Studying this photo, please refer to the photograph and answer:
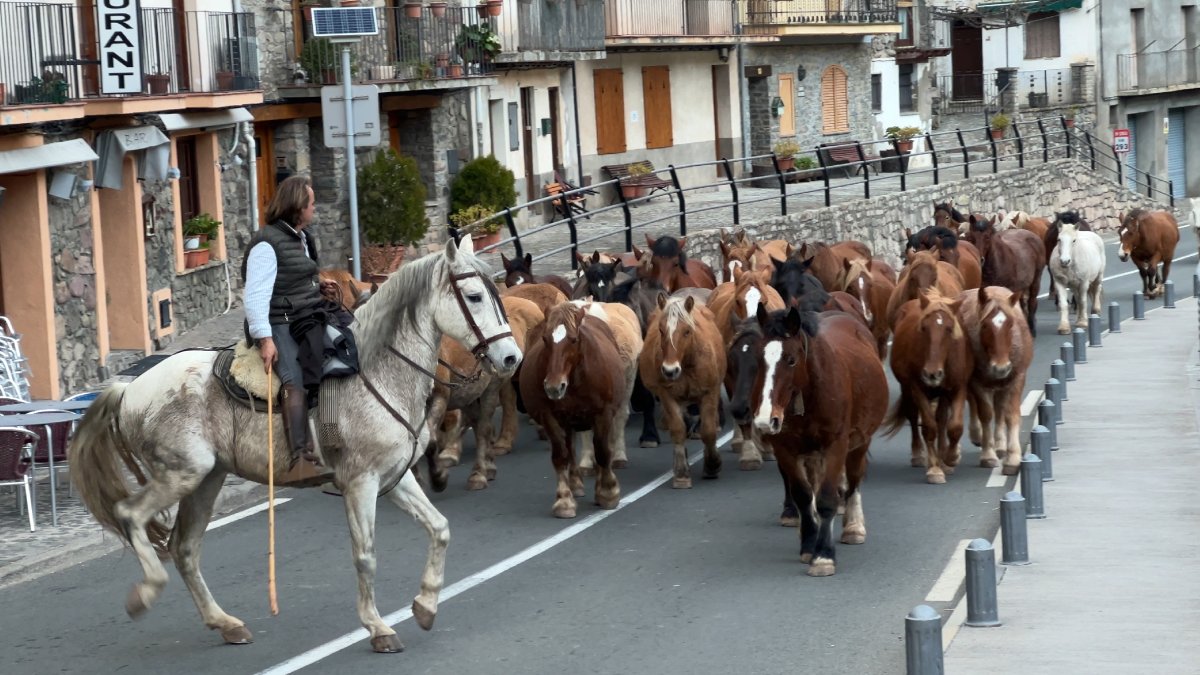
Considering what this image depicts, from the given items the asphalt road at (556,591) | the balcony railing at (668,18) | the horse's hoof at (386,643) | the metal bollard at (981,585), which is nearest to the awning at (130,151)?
the asphalt road at (556,591)

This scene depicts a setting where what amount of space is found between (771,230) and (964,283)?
8.49 metres

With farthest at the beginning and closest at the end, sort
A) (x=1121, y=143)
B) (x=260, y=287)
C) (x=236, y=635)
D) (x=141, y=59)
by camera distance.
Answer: (x=1121, y=143)
(x=141, y=59)
(x=236, y=635)
(x=260, y=287)

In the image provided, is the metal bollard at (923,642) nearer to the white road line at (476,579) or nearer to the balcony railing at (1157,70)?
the white road line at (476,579)

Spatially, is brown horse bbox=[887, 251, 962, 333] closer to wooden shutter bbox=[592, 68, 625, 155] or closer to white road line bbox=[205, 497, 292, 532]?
white road line bbox=[205, 497, 292, 532]

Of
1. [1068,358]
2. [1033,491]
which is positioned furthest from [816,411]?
[1068,358]

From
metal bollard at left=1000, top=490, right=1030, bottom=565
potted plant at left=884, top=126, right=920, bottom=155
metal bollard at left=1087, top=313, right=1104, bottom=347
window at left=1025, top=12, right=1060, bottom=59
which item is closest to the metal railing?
potted plant at left=884, top=126, right=920, bottom=155

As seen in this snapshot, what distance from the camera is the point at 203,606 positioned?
9.70m

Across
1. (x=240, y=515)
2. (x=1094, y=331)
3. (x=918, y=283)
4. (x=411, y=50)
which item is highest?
(x=411, y=50)

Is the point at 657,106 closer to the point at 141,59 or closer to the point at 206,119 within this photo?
the point at 206,119

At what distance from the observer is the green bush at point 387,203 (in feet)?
94.7

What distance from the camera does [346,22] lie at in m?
19.7

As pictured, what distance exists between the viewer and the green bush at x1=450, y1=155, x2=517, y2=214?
3216cm

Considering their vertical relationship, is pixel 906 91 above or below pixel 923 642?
above

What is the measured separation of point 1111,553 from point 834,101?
41435mm
